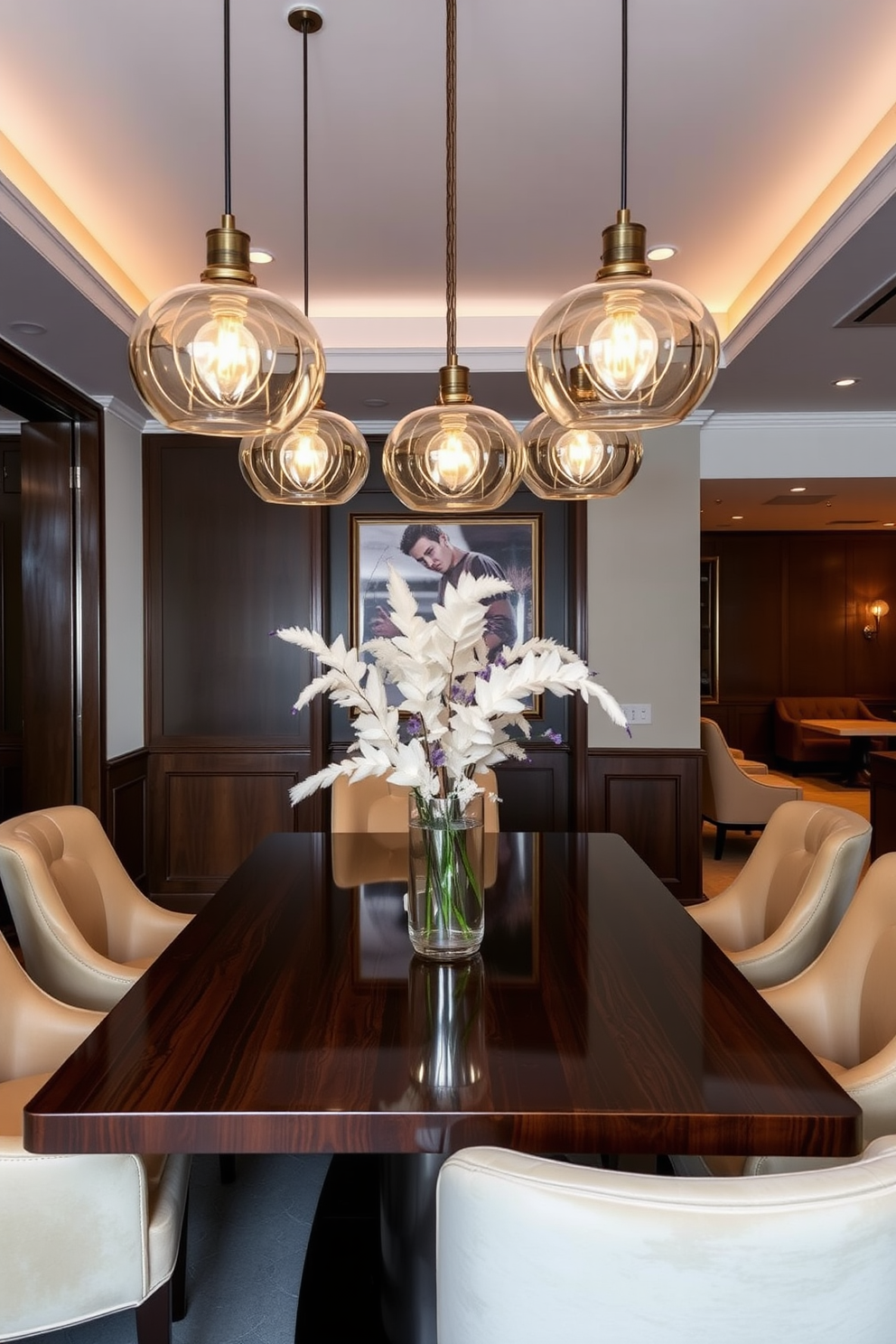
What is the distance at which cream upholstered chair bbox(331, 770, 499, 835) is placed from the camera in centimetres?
299

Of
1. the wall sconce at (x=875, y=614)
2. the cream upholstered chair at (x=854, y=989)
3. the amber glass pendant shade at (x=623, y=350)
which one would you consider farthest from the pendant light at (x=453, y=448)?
the wall sconce at (x=875, y=614)

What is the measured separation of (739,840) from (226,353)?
18.6 feet

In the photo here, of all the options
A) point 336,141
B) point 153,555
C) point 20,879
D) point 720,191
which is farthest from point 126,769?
point 720,191

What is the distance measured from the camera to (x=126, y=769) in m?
4.19

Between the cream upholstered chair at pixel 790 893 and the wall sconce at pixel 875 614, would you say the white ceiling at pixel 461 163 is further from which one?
the wall sconce at pixel 875 614

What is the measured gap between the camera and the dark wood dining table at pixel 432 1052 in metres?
1.04

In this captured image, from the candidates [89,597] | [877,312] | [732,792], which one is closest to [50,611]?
[89,597]

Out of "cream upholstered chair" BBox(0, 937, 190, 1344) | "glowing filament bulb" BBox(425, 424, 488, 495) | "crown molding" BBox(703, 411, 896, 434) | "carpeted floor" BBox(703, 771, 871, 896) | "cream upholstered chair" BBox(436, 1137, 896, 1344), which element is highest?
"crown molding" BBox(703, 411, 896, 434)

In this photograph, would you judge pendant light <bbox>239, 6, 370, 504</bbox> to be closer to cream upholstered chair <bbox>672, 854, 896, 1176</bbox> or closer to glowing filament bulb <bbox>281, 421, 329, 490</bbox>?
glowing filament bulb <bbox>281, 421, 329, 490</bbox>

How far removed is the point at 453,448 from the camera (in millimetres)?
1758

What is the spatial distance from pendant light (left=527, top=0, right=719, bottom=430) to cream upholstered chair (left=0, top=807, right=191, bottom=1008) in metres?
1.44

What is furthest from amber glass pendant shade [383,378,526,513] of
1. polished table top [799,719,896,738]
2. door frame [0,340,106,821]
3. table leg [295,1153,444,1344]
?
polished table top [799,719,896,738]

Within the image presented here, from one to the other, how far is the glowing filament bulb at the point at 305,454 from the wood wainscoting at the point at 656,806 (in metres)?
2.62

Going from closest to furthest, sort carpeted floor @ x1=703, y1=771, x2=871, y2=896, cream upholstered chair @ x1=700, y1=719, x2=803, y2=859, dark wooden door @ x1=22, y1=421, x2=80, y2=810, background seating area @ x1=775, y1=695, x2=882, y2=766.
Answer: dark wooden door @ x1=22, y1=421, x2=80, y2=810, carpeted floor @ x1=703, y1=771, x2=871, y2=896, cream upholstered chair @ x1=700, y1=719, x2=803, y2=859, background seating area @ x1=775, y1=695, x2=882, y2=766
